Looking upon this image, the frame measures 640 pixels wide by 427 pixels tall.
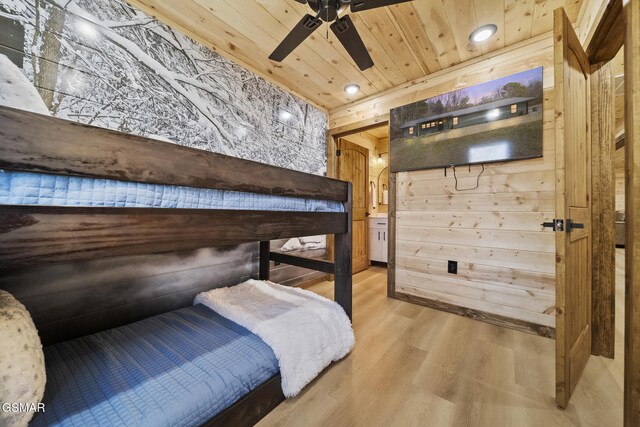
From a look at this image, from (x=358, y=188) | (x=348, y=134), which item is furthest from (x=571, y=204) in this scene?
(x=358, y=188)

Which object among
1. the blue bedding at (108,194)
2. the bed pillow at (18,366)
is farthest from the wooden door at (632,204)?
the bed pillow at (18,366)

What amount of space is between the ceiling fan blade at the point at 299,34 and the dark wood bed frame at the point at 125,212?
88 cm

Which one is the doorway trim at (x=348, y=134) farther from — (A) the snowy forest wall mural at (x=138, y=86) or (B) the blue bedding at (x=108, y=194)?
(B) the blue bedding at (x=108, y=194)

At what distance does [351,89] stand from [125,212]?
2547mm

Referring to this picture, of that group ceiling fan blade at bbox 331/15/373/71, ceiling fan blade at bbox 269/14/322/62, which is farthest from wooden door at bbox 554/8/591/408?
ceiling fan blade at bbox 269/14/322/62

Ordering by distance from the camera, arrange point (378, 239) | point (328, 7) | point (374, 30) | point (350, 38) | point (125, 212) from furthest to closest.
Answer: point (378, 239), point (374, 30), point (350, 38), point (328, 7), point (125, 212)

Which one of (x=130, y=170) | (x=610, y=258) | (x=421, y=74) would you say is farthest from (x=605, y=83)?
(x=130, y=170)

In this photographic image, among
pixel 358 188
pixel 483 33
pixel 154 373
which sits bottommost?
pixel 154 373

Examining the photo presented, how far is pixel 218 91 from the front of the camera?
1926 millimetres

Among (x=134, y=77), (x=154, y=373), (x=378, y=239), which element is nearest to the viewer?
(x=154, y=373)

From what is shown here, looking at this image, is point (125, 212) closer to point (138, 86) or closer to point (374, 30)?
point (138, 86)

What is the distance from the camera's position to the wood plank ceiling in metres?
1.56

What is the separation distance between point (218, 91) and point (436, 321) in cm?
268

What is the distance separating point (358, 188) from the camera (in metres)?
3.55
